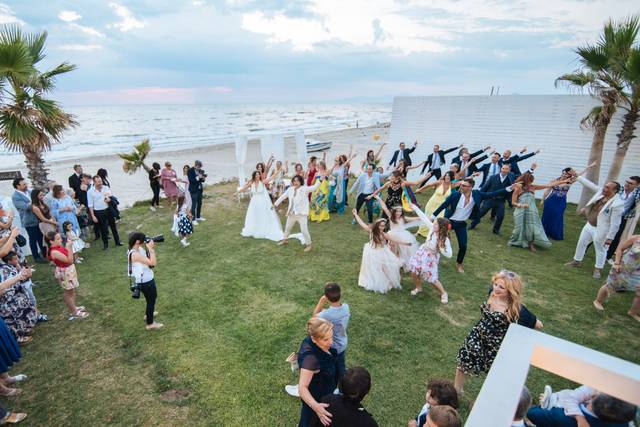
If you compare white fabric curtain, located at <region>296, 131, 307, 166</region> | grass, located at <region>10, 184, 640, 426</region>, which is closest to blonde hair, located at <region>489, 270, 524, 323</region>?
grass, located at <region>10, 184, 640, 426</region>

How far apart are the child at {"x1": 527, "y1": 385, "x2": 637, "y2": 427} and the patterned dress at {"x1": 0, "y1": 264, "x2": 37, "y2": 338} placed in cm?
688

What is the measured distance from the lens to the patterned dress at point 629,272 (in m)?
5.55

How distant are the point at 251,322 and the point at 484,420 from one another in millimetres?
5008

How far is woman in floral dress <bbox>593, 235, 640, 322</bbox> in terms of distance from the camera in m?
5.47

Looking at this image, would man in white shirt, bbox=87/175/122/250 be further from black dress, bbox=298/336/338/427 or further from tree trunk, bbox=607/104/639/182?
tree trunk, bbox=607/104/639/182

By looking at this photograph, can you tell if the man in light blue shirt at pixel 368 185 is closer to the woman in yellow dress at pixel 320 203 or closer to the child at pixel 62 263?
the woman in yellow dress at pixel 320 203

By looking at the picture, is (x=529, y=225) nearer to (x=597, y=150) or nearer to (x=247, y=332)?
(x=597, y=150)

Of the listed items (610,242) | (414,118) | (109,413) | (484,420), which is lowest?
(109,413)

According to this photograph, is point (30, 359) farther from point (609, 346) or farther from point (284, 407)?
point (609, 346)

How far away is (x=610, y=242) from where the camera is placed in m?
6.91

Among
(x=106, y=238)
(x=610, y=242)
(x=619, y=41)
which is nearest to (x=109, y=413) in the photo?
(x=106, y=238)

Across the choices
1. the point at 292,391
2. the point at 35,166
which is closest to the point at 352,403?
the point at 292,391

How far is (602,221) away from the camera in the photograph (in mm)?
6902

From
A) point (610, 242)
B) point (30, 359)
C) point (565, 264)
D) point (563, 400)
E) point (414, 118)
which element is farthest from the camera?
point (414, 118)
